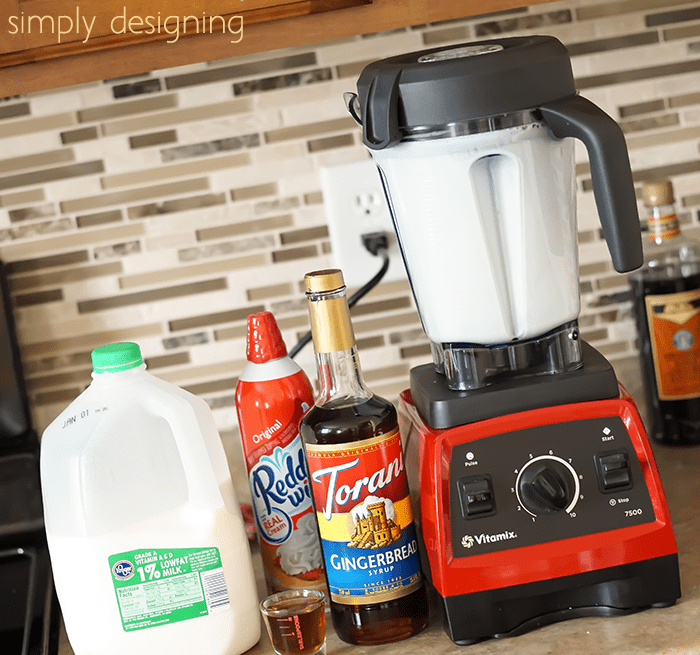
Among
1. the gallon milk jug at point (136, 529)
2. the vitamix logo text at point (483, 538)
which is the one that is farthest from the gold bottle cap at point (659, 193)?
the gallon milk jug at point (136, 529)

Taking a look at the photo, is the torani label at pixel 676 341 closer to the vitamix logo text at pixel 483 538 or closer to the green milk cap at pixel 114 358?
the vitamix logo text at pixel 483 538

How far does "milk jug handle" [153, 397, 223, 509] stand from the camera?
0.79m

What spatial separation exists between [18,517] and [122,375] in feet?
1.60

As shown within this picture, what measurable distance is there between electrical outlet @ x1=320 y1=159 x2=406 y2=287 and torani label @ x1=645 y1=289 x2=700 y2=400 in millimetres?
376

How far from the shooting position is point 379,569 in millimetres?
805

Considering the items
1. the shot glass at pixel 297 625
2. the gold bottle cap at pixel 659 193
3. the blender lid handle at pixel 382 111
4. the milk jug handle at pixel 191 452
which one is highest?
the blender lid handle at pixel 382 111

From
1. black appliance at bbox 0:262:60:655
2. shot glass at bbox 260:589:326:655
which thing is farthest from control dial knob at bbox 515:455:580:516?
black appliance at bbox 0:262:60:655

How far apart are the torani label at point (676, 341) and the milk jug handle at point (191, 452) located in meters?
0.68

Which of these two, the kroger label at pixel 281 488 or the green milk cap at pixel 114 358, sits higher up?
the green milk cap at pixel 114 358

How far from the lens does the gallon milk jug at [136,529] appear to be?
2.59 feet

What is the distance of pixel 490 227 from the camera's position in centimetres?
78

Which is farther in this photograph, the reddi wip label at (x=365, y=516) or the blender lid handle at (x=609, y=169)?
the reddi wip label at (x=365, y=516)

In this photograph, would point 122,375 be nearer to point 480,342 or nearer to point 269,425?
point 269,425

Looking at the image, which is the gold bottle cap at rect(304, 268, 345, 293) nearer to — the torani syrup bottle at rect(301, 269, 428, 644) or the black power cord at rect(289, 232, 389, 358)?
the torani syrup bottle at rect(301, 269, 428, 644)
